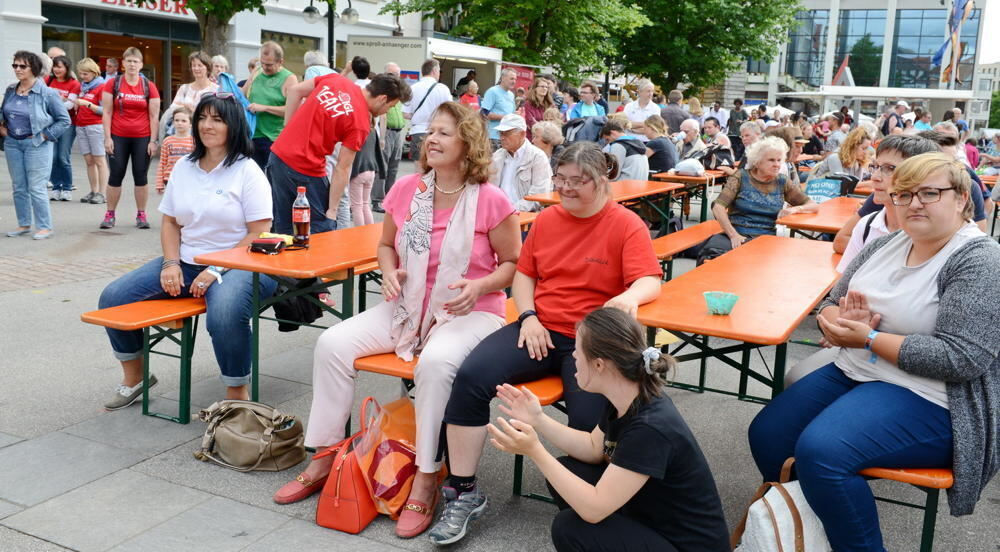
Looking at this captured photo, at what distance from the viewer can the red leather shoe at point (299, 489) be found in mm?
3703

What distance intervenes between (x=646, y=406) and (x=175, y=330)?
106 inches

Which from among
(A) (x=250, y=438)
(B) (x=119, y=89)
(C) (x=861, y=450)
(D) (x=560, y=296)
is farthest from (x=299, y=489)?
(B) (x=119, y=89)

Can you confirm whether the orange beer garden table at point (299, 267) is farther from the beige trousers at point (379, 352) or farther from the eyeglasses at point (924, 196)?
the eyeglasses at point (924, 196)

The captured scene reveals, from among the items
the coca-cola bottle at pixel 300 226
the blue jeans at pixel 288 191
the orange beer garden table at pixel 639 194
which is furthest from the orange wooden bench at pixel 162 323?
the orange beer garden table at pixel 639 194

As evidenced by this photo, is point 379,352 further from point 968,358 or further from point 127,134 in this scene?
point 127,134

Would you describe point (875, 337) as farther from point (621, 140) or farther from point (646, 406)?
point (621, 140)

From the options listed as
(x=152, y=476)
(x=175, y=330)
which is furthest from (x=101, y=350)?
(x=152, y=476)

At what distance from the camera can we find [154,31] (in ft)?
71.2

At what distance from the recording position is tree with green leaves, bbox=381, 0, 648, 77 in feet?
80.9

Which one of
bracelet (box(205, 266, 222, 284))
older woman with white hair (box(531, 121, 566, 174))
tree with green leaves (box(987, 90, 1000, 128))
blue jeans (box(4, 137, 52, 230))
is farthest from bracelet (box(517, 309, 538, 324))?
tree with green leaves (box(987, 90, 1000, 128))

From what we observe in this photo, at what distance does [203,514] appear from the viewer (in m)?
3.59

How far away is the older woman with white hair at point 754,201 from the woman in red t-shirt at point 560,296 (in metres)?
3.07

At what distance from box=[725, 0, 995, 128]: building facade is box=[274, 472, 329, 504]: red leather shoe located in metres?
76.0

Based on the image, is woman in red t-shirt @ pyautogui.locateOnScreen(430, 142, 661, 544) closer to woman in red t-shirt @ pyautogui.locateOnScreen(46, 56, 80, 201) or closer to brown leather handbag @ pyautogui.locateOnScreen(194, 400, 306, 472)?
brown leather handbag @ pyautogui.locateOnScreen(194, 400, 306, 472)
